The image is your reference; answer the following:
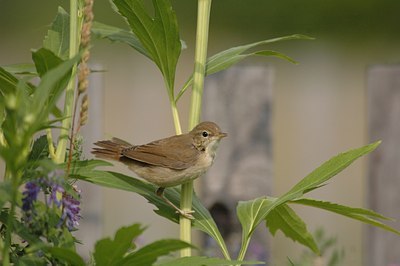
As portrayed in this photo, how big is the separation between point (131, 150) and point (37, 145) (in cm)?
79

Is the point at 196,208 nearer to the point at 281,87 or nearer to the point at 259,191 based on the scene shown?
the point at 259,191

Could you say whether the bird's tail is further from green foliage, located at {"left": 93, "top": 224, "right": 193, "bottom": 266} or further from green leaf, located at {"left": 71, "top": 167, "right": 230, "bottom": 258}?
green foliage, located at {"left": 93, "top": 224, "right": 193, "bottom": 266}

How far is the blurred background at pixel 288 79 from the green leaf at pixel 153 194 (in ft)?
16.5

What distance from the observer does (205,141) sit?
3156 millimetres

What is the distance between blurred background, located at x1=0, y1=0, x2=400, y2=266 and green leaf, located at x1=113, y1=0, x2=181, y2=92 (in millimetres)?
5219

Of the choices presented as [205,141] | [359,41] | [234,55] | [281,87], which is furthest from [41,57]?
[359,41]

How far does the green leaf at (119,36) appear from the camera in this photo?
2.39 meters

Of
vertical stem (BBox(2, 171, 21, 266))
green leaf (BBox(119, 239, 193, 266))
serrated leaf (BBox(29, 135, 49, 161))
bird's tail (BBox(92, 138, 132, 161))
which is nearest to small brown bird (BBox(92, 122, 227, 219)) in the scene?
bird's tail (BBox(92, 138, 132, 161))

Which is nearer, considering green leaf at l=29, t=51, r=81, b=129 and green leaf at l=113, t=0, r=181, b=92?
green leaf at l=29, t=51, r=81, b=129

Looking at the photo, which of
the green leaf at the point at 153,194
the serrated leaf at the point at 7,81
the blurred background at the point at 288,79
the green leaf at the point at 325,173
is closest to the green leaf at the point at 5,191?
the green leaf at the point at 153,194

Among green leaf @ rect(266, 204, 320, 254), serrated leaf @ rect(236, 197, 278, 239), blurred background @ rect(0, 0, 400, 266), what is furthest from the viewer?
blurred background @ rect(0, 0, 400, 266)

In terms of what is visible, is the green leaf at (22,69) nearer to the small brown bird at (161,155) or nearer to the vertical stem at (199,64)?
the vertical stem at (199,64)

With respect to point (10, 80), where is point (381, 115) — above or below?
above

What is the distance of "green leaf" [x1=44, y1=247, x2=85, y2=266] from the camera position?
169 cm
